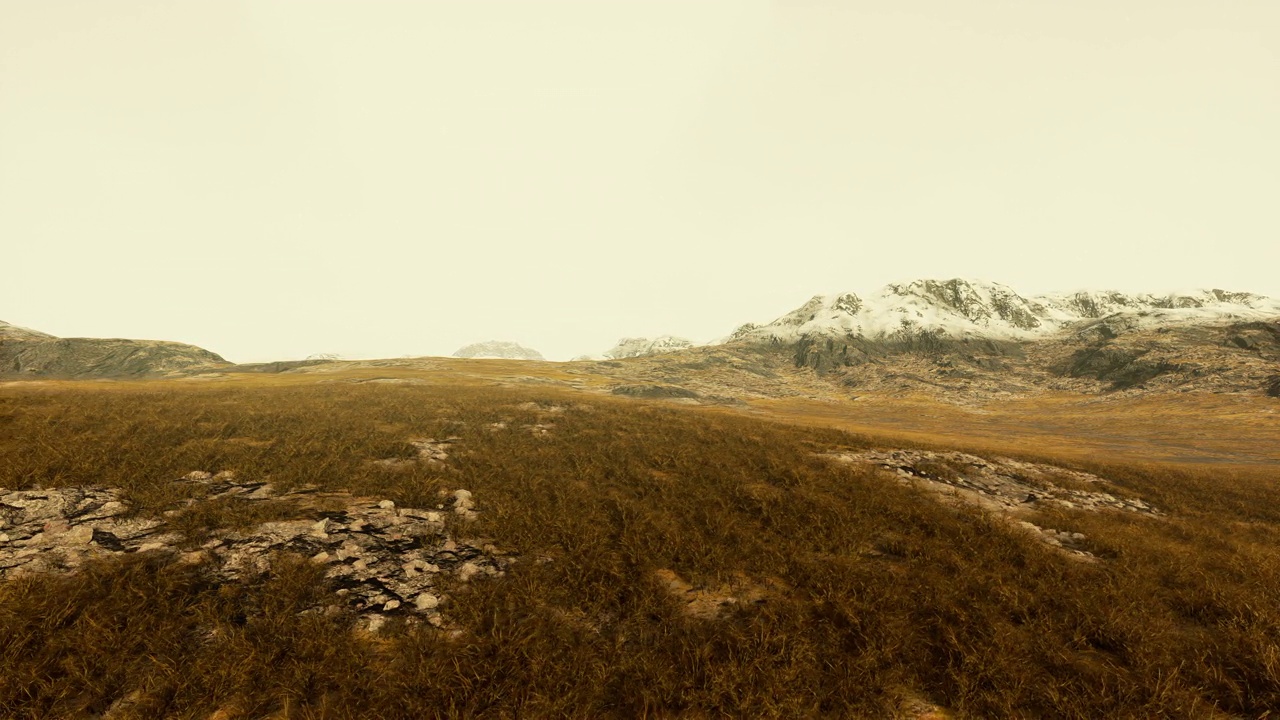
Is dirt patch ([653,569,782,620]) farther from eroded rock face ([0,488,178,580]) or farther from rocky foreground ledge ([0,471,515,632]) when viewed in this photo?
eroded rock face ([0,488,178,580])

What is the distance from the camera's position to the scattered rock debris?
10930 mm

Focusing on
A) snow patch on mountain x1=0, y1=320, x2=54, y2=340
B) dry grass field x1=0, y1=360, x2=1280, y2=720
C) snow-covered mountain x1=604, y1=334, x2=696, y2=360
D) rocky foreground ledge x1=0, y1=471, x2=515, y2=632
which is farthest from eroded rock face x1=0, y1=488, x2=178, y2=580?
snow-covered mountain x1=604, y1=334, x2=696, y2=360

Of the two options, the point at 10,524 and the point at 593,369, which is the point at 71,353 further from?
the point at 10,524

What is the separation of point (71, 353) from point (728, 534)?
83.0 m

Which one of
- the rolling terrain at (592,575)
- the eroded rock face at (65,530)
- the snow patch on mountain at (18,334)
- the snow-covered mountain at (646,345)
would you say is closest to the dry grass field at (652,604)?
the rolling terrain at (592,575)

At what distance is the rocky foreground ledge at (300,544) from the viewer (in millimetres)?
6020

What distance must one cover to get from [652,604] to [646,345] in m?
135

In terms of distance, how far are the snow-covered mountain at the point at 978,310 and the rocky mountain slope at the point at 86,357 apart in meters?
88.0

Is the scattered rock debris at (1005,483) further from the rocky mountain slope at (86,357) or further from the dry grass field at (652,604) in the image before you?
the rocky mountain slope at (86,357)

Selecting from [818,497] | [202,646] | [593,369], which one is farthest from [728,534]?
[593,369]

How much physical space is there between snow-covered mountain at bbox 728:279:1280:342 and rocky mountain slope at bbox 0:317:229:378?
8804cm

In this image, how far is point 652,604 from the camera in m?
5.93

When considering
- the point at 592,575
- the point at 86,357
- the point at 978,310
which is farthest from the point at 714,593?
the point at 978,310

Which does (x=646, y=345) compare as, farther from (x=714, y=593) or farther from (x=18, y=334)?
(x=714, y=593)
